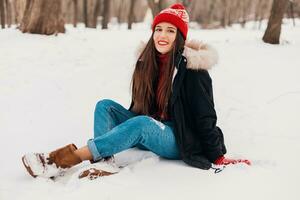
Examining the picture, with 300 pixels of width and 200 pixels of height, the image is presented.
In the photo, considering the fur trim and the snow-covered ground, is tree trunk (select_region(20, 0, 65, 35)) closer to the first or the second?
the snow-covered ground

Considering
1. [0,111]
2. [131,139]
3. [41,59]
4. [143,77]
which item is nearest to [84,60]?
[41,59]

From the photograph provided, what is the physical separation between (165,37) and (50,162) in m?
1.22

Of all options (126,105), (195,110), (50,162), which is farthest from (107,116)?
(126,105)

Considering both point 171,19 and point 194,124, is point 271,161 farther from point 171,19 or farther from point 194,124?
point 171,19

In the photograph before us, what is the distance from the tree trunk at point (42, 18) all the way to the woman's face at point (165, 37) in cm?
484

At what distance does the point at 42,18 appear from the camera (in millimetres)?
7633

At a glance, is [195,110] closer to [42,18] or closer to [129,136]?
[129,136]

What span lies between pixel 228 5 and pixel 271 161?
989 inches

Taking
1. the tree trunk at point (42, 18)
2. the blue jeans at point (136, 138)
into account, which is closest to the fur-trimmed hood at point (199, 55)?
the blue jeans at point (136, 138)

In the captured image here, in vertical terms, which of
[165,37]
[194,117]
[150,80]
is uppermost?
[165,37]

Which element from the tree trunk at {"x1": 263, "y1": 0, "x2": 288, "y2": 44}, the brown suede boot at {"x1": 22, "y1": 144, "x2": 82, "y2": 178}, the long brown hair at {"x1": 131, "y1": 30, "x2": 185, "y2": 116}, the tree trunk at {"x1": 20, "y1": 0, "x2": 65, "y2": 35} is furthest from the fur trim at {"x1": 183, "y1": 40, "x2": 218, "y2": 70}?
the tree trunk at {"x1": 263, "y1": 0, "x2": 288, "y2": 44}

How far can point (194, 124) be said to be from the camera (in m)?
3.13

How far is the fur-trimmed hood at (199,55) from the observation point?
119 inches

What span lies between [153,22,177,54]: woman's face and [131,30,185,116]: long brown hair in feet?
0.10
